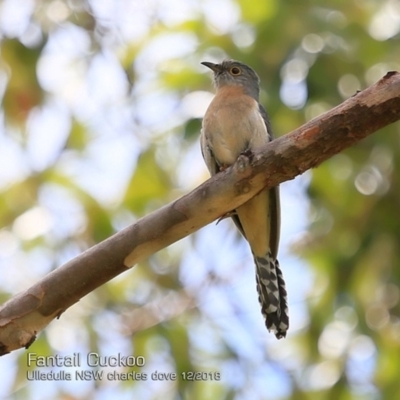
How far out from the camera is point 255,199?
5316 mm

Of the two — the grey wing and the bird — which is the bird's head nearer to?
the bird

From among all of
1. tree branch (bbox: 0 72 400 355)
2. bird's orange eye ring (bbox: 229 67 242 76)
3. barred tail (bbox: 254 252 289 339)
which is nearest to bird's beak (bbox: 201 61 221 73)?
bird's orange eye ring (bbox: 229 67 242 76)

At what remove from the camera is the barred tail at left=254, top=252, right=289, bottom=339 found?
221 inches

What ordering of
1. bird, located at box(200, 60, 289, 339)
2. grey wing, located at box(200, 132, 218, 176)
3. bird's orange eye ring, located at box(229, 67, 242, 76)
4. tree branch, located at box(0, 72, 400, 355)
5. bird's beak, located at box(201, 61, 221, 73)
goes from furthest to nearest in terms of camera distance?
bird's beak, located at box(201, 61, 221, 73) → bird's orange eye ring, located at box(229, 67, 242, 76) → grey wing, located at box(200, 132, 218, 176) → bird, located at box(200, 60, 289, 339) → tree branch, located at box(0, 72, 400, 355)

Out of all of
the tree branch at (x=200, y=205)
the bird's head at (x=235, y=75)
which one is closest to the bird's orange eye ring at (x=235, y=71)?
the bird's head at (x=235, y=75)

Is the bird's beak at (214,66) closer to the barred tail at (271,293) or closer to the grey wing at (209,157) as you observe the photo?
the grey wing at (209,157)

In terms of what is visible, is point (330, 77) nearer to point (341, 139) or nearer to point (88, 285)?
point (341, 139)

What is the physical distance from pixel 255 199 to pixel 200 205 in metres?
1.29

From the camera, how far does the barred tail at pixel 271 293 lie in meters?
5.61

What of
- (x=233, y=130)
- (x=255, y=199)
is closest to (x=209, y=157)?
(x=233, y=130)

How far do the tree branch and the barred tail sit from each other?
1.66 meters

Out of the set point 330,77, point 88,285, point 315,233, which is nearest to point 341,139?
point 88,285

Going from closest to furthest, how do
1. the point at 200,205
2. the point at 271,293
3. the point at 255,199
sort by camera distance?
the point at 200,205 → the point at 255,199 → the point at 271,293

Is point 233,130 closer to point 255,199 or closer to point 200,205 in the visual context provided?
point 255,199
